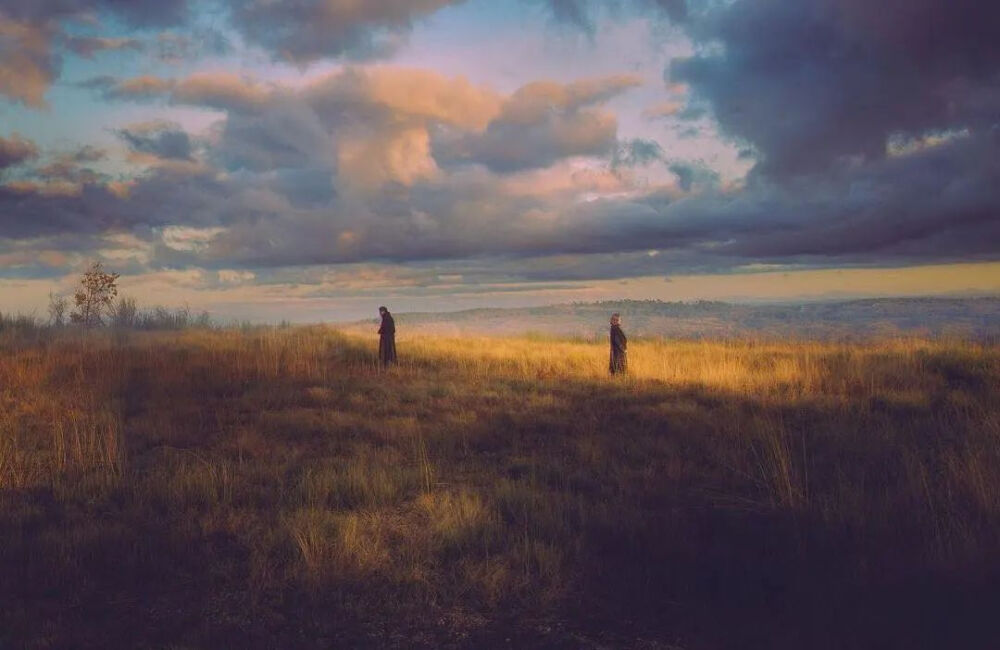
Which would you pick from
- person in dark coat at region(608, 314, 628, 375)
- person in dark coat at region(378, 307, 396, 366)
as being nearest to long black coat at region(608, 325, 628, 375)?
person in dark coat at region(608, 314, 628, 375)

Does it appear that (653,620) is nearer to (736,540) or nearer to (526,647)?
(526,647)

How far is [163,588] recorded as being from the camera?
189 inches

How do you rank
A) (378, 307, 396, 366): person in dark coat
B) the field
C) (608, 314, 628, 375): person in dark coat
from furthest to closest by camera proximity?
(378, 307, 396, 366): person in dark coat < (608, 314, 628, 375): person in dark coat < the field

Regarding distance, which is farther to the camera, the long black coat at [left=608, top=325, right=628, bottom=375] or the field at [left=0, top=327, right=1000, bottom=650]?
the long black coat at [left=608, top=325, right=628, bottom=375]

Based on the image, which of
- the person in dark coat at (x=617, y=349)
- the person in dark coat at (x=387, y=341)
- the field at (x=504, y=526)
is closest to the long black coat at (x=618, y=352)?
the person in dark coat at (x=617, y=349)

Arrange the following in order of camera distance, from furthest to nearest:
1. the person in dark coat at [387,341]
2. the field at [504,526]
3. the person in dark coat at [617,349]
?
the person in dark coat at [387,341]
the person in dark coat at [617,349]
the field at [504,526]

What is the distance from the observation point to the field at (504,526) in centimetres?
417

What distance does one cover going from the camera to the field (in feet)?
13.7

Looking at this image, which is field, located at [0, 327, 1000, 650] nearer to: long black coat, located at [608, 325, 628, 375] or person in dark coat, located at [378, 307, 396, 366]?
long black coat, located at [608, 325, 628, 375]

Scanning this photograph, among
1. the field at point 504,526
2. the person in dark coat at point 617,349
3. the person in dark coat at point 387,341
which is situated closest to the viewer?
the field at point 504,526

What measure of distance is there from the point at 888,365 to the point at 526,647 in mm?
15668

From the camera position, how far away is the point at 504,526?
5633 millimetres

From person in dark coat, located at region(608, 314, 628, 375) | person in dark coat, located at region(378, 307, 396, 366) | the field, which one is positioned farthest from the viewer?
person in dark coat, located at region(378, 307, 396, 366)

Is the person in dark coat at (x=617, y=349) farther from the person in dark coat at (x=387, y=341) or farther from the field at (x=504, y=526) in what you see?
the person in dark coat at (x=387, y=341)
